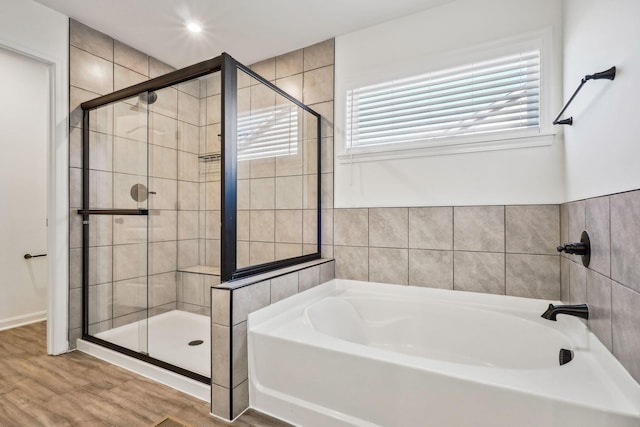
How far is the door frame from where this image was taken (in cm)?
228

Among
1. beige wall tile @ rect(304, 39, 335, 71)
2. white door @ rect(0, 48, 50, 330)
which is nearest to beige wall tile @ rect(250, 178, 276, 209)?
beige wall tile @ rect(304, 39, 335, 71)

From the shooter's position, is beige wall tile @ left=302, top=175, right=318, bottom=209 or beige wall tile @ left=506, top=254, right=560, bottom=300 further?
beige wall tile @ left=302, top=175, right=318, bottom=209

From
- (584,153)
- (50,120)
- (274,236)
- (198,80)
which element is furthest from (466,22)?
(50,120)

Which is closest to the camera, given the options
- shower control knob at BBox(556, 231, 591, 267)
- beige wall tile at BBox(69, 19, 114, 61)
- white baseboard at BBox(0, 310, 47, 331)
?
shower control knob at BBox(556, 231, 591, 267)

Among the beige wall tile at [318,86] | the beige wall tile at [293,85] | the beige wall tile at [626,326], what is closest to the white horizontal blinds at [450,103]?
the beige wall tile at [318,86]

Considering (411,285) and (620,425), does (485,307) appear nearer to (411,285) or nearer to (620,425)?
(411,285)

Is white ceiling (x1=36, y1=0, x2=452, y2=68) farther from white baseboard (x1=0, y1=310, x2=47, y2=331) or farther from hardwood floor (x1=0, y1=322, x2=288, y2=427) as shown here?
white baseboard (x1=0, y1=310, x2=47, y2=331)

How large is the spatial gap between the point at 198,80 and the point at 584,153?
6.94ft

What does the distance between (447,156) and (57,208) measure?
9.20 feet

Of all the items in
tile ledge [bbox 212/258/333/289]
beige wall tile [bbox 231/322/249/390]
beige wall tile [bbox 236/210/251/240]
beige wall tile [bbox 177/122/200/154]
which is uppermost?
beige wall tile [bbox 177/122/200/154]

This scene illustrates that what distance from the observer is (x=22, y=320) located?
299 cm

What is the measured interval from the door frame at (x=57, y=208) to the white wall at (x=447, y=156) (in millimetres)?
2041

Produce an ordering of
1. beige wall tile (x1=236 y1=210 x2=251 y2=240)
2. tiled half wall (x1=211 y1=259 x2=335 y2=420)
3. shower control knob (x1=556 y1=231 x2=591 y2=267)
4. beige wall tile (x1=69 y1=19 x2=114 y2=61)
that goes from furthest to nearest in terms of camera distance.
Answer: beige wall tile (x1=69 y1=19 x2=114 y2=61) → beige wall tile (x1=236 y1=210 x2=251 y2=240) → tiled half wall (x1=211 y1=259 x2=335 y2=420) → shower control knob (x1=556 y1=231 x2=591 y2=267)

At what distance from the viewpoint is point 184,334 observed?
8.20 feet
